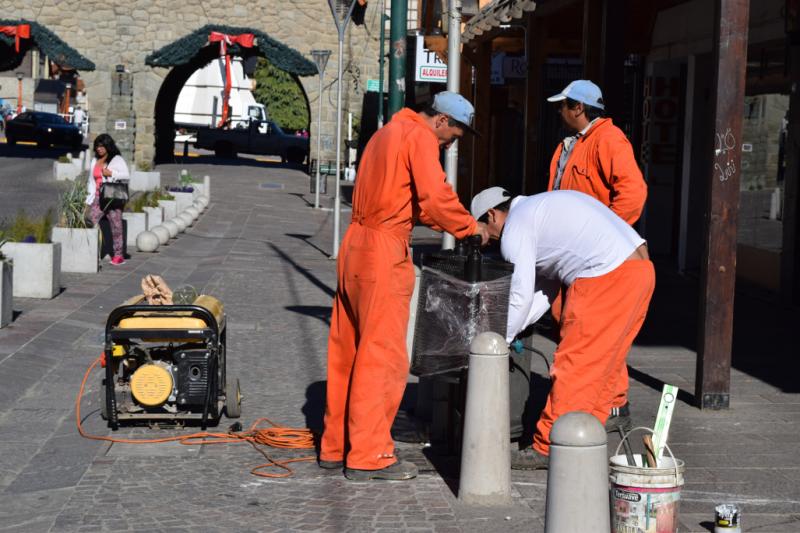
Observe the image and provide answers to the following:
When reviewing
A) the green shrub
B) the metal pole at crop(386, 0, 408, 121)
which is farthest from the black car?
the metal pole at crop(386, 0, 408, 121)

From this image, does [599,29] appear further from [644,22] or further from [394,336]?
[394,336]

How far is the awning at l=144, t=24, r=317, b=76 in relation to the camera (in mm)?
42969

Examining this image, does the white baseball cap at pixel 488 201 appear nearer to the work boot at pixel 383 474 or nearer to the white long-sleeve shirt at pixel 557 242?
the white long-sleeve shirt at pixel 557 242

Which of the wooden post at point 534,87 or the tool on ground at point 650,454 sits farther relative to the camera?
the wooden post at point 534,87

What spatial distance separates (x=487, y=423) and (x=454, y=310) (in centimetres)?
81

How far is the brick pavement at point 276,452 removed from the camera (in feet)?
20.1

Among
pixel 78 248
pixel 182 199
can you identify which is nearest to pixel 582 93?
pixel 78 248

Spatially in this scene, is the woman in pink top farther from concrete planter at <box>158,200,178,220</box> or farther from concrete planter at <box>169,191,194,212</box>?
concrete planter at <box>169,191,194,212</box>

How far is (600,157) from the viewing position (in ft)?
26.7

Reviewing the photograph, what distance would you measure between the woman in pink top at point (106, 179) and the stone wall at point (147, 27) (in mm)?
26324

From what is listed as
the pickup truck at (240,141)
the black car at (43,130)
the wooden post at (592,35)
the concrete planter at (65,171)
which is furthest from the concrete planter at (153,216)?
the black car at (43,130)

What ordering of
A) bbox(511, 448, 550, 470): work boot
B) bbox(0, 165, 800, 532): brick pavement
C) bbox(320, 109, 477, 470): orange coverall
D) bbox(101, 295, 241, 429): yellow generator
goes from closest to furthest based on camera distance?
bbox(0, 165, 800, 532): brick pavement → bbox(320, 109, 477, 470): orange coverall → bbox(511, 448, 550, 470): work boot → bbox(101, 295, 241, 429): yellow generator

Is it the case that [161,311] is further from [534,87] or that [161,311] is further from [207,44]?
[207,44]

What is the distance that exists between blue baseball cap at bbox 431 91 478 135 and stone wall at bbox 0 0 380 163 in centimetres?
3615
